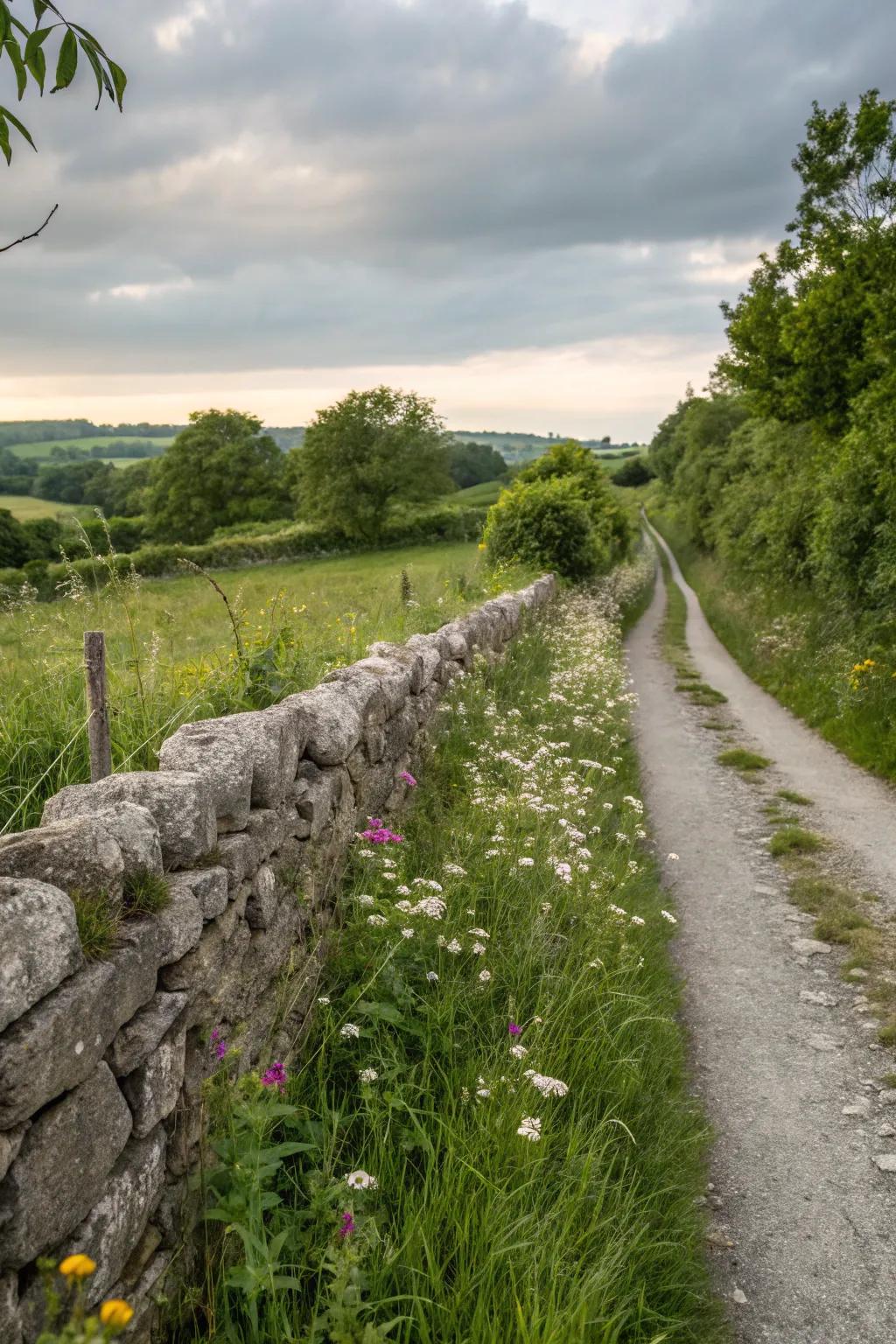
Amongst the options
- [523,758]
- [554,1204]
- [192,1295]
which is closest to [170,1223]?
[192,1295]

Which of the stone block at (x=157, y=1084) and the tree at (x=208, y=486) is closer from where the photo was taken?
the stone block at (x=157, y=1084)

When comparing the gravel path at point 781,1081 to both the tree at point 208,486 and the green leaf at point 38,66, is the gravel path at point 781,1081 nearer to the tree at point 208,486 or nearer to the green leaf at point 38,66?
the green leaf at point 38,66

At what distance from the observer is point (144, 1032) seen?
2311mm

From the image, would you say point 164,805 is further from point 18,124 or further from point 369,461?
point 369,461

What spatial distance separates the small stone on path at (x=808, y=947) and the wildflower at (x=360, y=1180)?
4111 millimetres

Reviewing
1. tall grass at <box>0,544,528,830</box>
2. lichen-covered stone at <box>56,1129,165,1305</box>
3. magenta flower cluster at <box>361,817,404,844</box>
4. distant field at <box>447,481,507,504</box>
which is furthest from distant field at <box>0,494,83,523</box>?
distant field at <box>447,481,507,504</box>

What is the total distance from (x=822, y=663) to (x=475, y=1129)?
11942mm

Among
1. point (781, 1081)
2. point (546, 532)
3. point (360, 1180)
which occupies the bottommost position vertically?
point (781, 1081)

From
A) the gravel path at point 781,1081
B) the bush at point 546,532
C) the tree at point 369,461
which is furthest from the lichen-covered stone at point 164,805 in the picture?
the tree at point 369,461

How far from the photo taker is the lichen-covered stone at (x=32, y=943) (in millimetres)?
1810

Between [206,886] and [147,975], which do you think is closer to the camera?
[147,975]

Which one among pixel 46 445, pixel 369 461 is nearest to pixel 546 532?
pixel 46 445

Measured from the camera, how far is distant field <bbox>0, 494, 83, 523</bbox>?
22.8 metres

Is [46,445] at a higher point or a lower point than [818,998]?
higher
